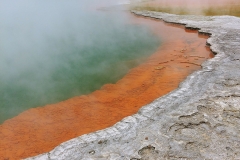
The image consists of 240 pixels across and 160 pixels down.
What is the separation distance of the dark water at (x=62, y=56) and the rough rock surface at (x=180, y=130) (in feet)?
5.05

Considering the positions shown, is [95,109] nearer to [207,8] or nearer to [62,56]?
[62,56]

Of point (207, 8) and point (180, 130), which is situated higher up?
point (207, 8)

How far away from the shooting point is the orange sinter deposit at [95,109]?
10.4ft

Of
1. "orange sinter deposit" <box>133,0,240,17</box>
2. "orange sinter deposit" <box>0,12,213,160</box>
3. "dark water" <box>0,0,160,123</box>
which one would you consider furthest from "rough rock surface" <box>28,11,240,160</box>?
"orange sinter deposit" <box>133,0,240,17</box>

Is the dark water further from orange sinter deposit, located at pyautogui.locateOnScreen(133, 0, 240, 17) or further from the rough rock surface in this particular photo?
orange sinter deposit, located at pyautogui.locateOnScreen(133, 0, 240, 17)

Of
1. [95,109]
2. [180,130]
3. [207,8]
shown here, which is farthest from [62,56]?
[207,8]

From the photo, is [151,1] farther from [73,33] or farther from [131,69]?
[131,69]

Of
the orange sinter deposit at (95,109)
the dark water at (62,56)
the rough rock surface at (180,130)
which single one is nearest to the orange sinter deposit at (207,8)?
the dark water at (62,56)

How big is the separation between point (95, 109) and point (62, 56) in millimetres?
2953

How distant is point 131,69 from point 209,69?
1.58m

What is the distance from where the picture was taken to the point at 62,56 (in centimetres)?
637

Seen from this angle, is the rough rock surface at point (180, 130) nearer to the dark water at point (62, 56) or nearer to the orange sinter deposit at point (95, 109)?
the orange sinter deposit at point (95, 109)

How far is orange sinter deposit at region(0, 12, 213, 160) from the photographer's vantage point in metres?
3.17

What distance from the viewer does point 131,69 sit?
17.5ft
